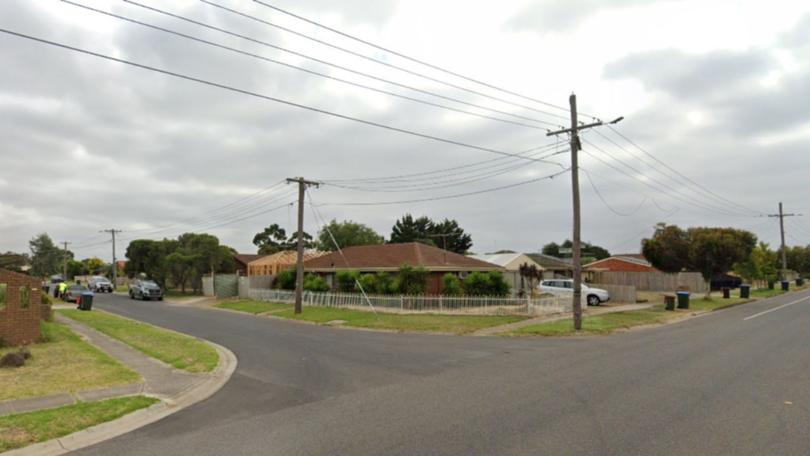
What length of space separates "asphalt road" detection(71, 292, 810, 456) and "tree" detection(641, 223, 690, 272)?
27323mm

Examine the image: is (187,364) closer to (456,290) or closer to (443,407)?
(443,407)

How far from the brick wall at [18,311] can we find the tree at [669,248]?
130 feet

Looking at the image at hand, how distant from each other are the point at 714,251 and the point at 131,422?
36.6m

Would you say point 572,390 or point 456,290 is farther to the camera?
point 456,290

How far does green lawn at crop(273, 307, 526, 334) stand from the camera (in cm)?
2011

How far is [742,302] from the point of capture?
1351 inches

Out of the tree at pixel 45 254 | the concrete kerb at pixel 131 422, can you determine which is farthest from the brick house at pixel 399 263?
the tree at pixel 45 254

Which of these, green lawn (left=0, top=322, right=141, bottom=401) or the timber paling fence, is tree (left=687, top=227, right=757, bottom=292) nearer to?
the timber paling fence

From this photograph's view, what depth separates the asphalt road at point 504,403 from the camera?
600 cm

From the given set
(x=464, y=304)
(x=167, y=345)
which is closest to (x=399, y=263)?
(x=464, y=304)

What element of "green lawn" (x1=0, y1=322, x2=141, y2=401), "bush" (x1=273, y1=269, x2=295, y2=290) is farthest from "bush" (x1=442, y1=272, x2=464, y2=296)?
"green lawn" (x1=0, y1=322, x2=141, y2=401)

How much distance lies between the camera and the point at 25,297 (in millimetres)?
14742

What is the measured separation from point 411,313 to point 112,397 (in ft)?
56.5

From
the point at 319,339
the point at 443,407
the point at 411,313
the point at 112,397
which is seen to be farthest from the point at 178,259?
the point at 443,407
